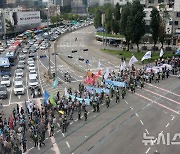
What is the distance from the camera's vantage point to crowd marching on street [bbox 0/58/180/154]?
23844mm

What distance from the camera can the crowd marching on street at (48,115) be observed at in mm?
23844

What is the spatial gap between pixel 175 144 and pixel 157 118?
5.92 metres

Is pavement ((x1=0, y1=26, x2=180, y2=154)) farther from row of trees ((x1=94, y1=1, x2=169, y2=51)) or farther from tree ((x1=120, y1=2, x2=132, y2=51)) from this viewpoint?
tree ((x1=120, y1=2, x2=132, y2=51))

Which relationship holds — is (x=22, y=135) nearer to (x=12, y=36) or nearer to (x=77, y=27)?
(x=12, y=36)

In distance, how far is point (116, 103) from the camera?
34.4m

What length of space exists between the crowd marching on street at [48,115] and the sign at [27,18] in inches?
3598

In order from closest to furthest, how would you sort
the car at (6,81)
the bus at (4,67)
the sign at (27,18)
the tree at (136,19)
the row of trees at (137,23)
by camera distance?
the car at (6,81) → the bus at (4,67) → the tree at (136,19) → the row of trees at (137,23) → the sign at (27,18)

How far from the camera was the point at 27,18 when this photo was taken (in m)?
131

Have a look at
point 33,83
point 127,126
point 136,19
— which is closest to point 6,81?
point 33,83

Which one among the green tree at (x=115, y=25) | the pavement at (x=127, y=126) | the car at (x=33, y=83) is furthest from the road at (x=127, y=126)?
the green tree at (x=115, y=25)

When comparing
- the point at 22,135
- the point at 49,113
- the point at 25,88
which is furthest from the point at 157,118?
the point at 25,88

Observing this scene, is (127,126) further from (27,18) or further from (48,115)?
(27,18)

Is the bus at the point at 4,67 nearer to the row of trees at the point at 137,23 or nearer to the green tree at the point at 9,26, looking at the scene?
the row of trees at the point at 137,23

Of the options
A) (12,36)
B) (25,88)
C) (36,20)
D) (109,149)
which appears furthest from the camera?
(36,20)
